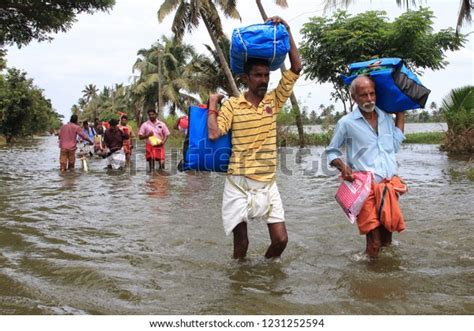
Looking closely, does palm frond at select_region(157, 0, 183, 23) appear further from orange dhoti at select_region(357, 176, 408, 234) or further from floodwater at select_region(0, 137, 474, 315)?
orange dhoti at select_region(357, 176, 408, 234)

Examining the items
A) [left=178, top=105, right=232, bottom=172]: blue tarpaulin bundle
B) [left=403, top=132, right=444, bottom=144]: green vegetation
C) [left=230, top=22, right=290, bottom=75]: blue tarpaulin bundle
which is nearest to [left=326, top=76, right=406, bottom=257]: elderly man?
[left=230, top=22, right=290, bottom=75]: blue tarpaulin bundle

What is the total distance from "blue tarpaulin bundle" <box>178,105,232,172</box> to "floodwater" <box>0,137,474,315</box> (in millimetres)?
913

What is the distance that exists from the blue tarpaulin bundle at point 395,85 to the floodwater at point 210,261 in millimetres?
1381

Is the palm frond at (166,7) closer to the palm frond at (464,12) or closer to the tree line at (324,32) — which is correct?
the tree line at (324,32)

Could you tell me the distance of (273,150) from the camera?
4043mm

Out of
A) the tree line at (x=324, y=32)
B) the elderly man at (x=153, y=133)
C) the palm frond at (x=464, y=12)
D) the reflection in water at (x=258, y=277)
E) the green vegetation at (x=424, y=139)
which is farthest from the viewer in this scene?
the green vegetation at (x=424, y=139)

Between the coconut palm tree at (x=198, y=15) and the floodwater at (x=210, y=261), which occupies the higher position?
the coconut palm tree at (x=198, y=15)

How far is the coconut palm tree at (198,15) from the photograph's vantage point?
21641 mm

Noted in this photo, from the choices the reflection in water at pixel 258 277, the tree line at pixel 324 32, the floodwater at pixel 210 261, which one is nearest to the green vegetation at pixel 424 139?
the tree line at pixel 324 32

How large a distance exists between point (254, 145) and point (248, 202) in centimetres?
46

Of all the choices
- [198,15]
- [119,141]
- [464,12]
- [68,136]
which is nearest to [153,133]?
[119,141]

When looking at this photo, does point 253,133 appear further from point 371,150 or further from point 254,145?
point 371,150

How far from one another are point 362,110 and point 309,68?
2064cm

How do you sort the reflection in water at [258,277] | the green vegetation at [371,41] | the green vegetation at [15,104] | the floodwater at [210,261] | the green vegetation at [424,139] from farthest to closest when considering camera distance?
the green vegetation at [15,104]
the green vegetation at [424,139]
the green vegetation at [371,41]
the reflection in water at [258,277]
the floodwater at [210,261]
